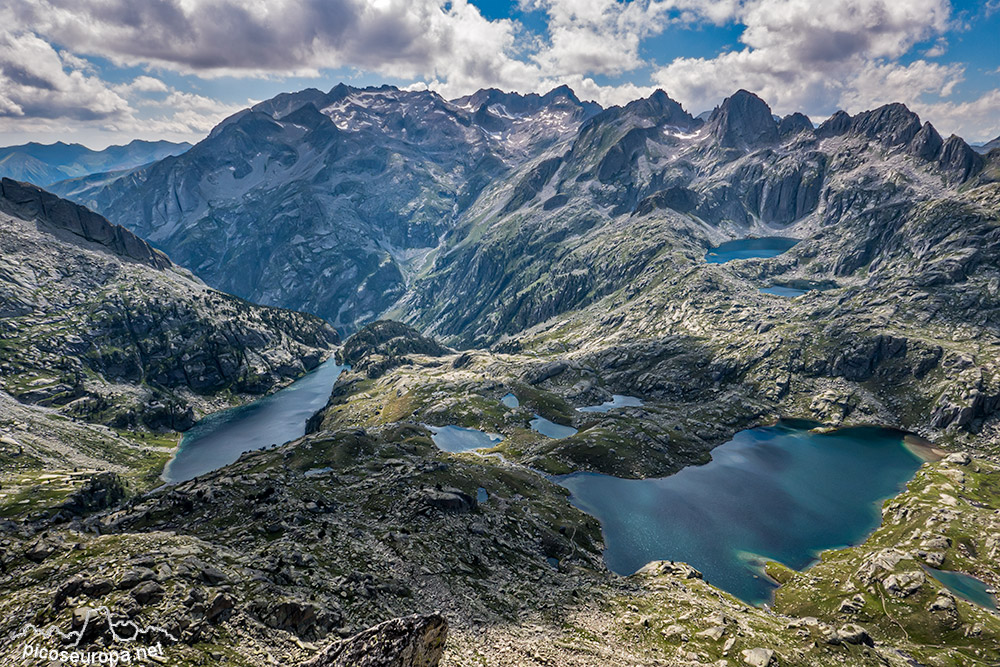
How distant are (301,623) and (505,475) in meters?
75.4

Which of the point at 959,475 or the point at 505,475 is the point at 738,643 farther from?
the point at 959,475

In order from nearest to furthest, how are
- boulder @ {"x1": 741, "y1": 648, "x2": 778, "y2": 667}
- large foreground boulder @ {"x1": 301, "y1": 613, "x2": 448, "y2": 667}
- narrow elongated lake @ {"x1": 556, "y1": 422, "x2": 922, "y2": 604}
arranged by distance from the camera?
large foreground boulder @ {"x1": 301, "y1": 613, "x2": 448, "y2": 667}
boulder @ {"x1": 741, "y1": 648, "x2": 778, "y2": 667}
narrow elongated lake @ {"x1": 556, "y1": 422, "x2": 922, "y2": 604}

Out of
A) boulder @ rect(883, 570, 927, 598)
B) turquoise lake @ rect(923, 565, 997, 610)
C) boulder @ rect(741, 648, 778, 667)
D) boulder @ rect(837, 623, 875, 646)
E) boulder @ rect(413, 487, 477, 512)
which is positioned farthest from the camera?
turquoise lake @ rect(923, 565, 997, 610)

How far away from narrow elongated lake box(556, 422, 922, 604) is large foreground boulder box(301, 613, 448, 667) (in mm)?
76156

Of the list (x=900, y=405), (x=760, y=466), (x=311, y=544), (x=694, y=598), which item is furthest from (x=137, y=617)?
(x=900, y=405)

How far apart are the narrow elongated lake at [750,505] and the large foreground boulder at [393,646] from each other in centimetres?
7616

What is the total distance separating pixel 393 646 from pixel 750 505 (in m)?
122

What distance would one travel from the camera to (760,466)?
Answer: 465 feet

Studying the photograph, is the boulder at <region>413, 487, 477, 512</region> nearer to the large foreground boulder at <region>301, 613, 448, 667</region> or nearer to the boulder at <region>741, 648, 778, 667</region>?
the boulder at <region>741, 648, 778, 667</region>

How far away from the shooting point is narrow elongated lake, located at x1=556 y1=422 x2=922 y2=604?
93312mm

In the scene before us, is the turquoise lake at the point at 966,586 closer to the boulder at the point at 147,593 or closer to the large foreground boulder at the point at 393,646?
the large foreground boulder at the point at 393,646

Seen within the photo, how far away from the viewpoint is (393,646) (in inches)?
781

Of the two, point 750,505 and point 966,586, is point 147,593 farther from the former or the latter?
point 750,505

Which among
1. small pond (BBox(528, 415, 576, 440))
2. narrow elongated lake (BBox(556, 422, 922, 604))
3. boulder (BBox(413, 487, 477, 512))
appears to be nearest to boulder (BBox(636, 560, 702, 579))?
narrow elongated lake (BBox(556, 422, 922, 604))
